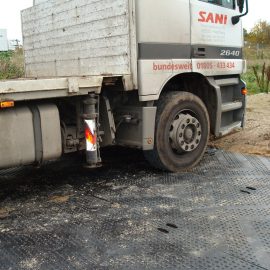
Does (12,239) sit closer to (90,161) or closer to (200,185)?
(90,161)

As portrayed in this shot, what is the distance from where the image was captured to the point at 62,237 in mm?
3373

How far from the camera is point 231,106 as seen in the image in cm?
604

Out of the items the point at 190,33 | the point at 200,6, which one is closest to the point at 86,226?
the point at 190,33

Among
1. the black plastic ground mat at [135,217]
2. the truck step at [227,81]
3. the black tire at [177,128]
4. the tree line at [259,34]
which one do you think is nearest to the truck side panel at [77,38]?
the black tire at [177,128]

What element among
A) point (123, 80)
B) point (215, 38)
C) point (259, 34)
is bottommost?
point (123, 80)

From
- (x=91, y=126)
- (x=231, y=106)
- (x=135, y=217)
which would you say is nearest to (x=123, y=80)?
(x=91, y=126)

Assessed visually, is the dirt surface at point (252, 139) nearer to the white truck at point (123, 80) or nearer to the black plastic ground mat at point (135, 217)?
the white truck at point (123, 80)

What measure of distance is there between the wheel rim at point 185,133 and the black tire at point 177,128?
2cm

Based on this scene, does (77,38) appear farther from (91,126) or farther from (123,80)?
(91,126)

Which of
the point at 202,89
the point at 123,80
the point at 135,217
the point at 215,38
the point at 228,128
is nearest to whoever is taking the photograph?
the point at 135,217

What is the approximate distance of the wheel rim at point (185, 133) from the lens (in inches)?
197

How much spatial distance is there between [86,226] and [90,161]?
0.87 m

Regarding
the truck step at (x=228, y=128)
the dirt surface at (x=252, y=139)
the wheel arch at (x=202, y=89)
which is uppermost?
the wheel arch at (x=202, y=89)

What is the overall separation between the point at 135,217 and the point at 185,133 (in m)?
1.70
